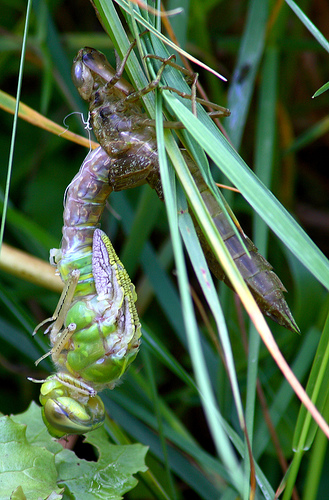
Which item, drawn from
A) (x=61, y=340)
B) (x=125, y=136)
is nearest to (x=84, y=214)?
(x=125, y=136)

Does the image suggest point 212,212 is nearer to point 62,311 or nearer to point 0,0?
point 62,311

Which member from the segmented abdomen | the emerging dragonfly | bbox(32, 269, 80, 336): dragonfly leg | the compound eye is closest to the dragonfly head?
the compound eye

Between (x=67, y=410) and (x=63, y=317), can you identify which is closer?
(x=67, y=410)


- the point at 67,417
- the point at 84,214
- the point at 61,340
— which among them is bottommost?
the point at 67,417

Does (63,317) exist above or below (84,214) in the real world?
below

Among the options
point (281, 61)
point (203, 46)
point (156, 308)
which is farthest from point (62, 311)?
point (281, 61)

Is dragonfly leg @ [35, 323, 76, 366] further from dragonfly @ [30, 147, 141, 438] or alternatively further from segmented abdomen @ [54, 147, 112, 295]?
segmented abdomen @ [54, 147, 112, 295]

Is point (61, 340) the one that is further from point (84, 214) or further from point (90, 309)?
point (84, 214)

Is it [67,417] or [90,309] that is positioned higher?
[90,309]

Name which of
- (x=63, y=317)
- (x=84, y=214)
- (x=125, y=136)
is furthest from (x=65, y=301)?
(x=125, y=136)

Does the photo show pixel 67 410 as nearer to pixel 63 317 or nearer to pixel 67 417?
pixel 67 417
